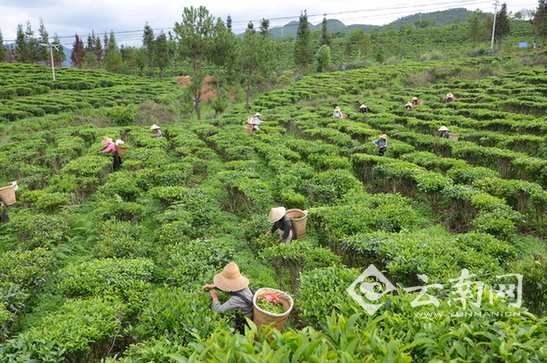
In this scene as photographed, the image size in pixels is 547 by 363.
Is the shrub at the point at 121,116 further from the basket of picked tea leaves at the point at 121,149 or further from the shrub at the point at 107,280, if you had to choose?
the shrub at the point at 107,280

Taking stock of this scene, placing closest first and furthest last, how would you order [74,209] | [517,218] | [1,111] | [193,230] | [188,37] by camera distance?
[517,218] → [193,230] → [74,209] → [1,111] → [188,37]

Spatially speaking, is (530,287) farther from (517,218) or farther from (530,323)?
(517,218)

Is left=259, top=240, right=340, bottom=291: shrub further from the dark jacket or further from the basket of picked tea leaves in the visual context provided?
the basket of picked tea leaves

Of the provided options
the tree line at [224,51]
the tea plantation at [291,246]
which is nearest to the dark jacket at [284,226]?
the tea plantation at [291,246]

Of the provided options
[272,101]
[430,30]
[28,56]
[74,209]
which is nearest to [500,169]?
[74,209]

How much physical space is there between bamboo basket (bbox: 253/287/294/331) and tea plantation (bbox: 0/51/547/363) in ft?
0.61

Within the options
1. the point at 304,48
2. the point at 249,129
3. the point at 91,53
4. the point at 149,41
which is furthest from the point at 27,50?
the point at 249,129

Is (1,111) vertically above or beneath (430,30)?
beneath

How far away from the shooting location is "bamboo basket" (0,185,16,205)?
28.0ft

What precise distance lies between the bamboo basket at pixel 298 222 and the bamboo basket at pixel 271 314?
96.2 inches

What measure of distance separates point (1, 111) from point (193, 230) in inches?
817

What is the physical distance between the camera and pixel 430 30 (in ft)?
218

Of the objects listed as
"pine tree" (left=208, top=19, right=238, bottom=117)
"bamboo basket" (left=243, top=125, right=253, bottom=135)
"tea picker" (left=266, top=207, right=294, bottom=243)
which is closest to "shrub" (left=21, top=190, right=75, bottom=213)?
"tea picker" (left=266, top=207, right=294, bottom=243)

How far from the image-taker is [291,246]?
18.5 feet
